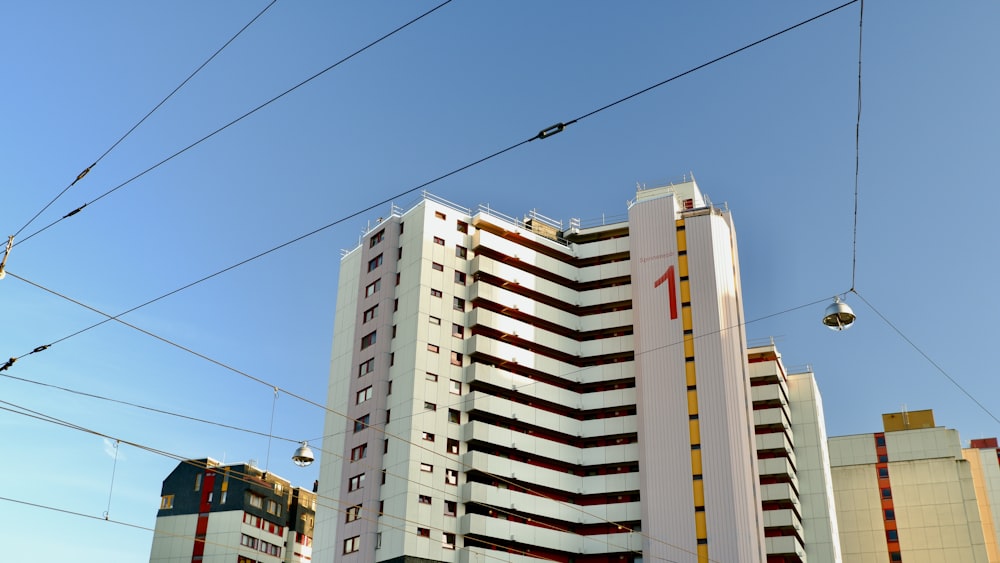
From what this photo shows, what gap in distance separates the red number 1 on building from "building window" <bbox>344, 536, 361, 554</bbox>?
30.9 metres

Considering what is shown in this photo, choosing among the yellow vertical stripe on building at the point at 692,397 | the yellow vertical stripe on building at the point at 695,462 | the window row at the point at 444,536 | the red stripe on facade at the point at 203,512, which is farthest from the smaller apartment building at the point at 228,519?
the yellow vertical stripe on building at the point at 692,397

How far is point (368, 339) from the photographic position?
81.5m

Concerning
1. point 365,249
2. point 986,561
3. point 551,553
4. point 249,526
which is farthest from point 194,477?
point 986,561

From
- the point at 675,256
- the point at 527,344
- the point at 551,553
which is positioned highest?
the point at 675,256

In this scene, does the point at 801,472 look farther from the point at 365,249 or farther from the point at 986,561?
the point at 365,249

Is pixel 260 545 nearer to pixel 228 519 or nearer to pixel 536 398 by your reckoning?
pixel 228 519

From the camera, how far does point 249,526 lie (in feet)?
378

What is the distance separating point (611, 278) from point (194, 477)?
60864 millimetres

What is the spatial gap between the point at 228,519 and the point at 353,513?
149 feet

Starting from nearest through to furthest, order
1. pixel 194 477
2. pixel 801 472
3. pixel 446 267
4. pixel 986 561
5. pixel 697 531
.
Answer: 1. pixel 697 531
2. pixel 446 267
3. pixel 801 472
4. pixel 986 561
5. pixel 194 477

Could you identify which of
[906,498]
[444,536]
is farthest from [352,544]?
[906,498]

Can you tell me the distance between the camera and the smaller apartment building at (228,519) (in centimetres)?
11394

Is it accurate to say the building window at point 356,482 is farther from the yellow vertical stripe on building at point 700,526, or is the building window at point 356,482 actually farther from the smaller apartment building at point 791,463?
the smaller apartment building at point 791,463

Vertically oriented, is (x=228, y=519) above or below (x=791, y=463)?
below
